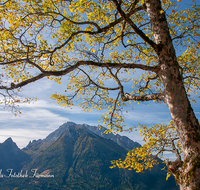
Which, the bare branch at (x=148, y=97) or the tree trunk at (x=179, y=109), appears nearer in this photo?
the tree trunk at (x=179, y=109)

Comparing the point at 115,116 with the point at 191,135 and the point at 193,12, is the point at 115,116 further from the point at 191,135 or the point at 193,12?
the point at 193,12

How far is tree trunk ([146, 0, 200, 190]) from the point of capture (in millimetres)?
3910

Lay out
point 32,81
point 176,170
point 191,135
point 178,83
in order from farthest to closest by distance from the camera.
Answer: point 32,81, point 176,170, point 178,83, point 191,135

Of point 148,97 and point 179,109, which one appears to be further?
point 148,97

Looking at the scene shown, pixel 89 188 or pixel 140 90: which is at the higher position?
pixel 140 90

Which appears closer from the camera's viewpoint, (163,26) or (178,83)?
(178,83)

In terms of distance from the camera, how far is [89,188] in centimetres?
17675

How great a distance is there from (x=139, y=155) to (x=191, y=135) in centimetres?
628

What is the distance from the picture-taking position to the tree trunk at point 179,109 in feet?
12.8

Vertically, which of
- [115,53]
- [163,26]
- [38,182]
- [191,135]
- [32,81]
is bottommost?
A: [38,182]

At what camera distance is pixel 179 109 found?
14.3ft

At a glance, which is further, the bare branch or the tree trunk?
the bare branch

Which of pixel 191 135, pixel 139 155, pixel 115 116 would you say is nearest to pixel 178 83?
pixel 191 135

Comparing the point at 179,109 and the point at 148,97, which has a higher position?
the point at 148,97
